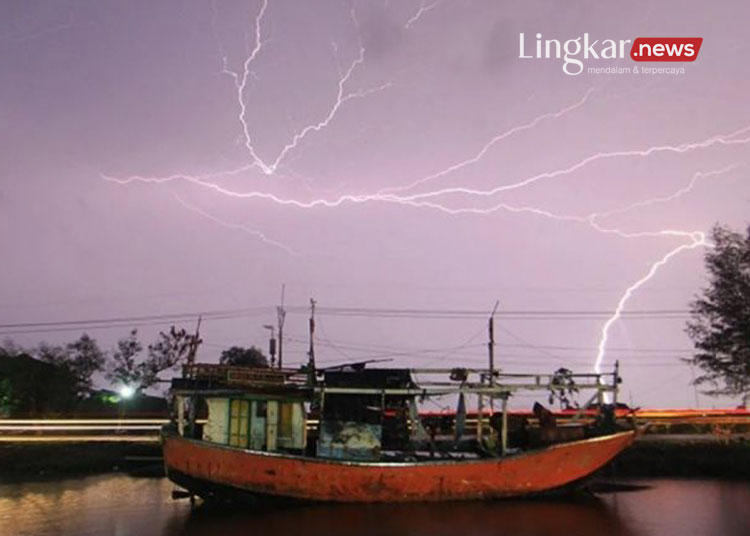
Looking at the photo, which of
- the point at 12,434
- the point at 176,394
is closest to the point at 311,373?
the point at 176,394

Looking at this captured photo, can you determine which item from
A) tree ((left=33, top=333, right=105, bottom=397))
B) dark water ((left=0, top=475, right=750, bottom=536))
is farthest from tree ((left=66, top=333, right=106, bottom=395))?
dark water ((left=0, top=475, right=750, bottom=536))

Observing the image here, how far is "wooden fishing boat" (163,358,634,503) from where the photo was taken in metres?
18.2

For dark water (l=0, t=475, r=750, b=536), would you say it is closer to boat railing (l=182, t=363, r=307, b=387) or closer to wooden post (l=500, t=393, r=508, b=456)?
wooden post (l=500, t=393, r=508, b=456)

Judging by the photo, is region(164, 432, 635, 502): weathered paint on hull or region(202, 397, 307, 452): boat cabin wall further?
region(202, 397, 307, 452): boat cabin wall

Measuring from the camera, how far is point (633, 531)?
15.9 metres

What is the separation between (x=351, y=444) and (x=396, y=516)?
2441 mm

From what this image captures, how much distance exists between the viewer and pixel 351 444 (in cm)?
1888

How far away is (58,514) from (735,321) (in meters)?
26.4

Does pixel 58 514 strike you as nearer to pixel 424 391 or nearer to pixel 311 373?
pixel 311 373

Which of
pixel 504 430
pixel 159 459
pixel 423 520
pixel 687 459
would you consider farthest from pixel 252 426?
pixel 687 459

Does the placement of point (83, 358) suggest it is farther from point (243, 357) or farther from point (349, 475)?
point (349, 475)

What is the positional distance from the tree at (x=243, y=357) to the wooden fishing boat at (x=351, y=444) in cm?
3237

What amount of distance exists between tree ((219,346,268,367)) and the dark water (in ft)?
101

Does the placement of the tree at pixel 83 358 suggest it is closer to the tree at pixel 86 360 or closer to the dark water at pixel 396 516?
the tree at pixel 86 360
